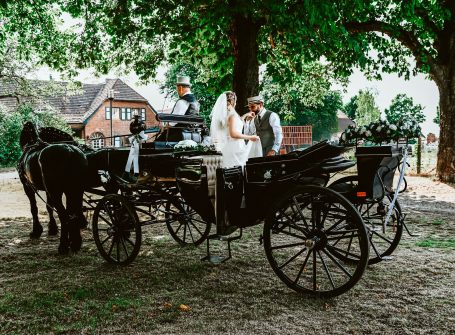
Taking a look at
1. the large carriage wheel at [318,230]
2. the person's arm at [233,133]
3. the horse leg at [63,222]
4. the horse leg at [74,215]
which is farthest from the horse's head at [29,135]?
the large carriage wheel at [318,230]

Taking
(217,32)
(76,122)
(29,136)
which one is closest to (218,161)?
(29,136)

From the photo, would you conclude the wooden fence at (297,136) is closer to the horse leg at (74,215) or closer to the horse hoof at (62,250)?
the horse leg at (74,215)

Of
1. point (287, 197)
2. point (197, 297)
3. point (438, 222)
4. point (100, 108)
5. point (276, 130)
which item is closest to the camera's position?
point (287, 197)

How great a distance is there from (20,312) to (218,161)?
2600 millimetres

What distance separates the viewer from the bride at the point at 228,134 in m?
5.25

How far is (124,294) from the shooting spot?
14.4 feet

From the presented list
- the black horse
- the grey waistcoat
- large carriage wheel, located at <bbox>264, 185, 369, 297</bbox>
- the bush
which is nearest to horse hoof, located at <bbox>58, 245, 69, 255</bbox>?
the black horse

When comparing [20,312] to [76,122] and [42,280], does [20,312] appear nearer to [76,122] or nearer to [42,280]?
[42,280]

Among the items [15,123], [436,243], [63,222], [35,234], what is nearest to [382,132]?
[436,243]

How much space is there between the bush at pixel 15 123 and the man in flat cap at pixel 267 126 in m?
23.6

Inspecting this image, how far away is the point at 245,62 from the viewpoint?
32.1ft

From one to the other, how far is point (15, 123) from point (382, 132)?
101 feet

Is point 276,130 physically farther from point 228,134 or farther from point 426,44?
point 426,44

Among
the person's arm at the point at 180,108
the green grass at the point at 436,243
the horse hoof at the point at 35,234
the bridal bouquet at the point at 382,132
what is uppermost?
the person's arm at the point at 180,108
